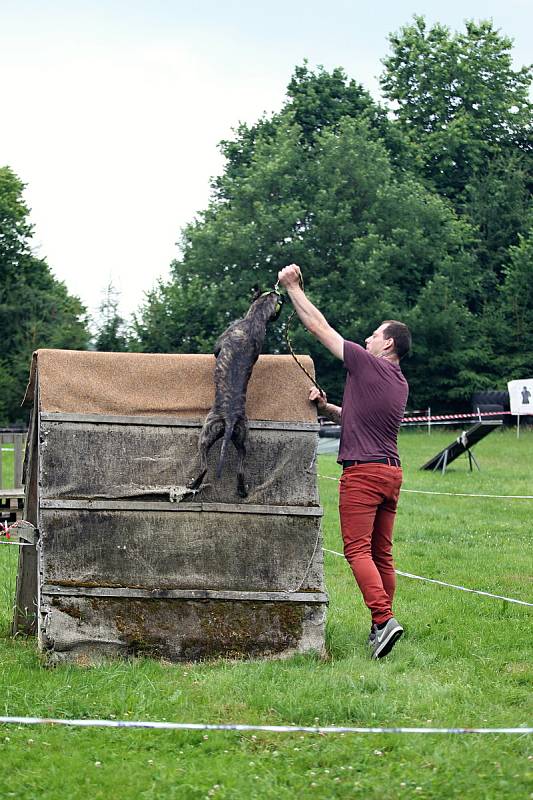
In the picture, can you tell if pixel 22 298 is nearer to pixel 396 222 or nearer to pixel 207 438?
pixel 396 222

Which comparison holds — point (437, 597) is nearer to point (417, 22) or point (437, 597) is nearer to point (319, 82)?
point (319, 82)

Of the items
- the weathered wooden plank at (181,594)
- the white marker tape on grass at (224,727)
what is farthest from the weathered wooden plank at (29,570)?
the white marker tape on grass at (224,727)

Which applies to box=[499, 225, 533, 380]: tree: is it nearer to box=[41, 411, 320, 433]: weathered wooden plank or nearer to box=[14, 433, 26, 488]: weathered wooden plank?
box=[14, 433, 26, 488]: weathered wooden plank

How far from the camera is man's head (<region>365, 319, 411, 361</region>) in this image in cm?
745

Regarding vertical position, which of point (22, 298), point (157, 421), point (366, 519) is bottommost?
point (366, 519)

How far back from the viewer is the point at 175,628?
23.0ft

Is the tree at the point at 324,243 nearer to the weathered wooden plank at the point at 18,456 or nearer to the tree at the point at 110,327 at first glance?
the tree at the point at 110,327

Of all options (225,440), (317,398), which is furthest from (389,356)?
(225,440)

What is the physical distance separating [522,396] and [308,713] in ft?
105

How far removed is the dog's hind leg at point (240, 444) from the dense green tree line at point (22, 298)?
41.4m

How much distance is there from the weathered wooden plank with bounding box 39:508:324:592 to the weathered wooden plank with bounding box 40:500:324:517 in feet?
0.09

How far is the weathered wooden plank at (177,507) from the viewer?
7.05 meters

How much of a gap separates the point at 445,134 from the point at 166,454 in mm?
49213

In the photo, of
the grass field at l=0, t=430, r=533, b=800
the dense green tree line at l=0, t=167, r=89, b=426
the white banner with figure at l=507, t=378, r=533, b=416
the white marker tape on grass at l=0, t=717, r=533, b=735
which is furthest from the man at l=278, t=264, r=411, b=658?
the dense green tree line at l=0, t=167, r=89, b=426
